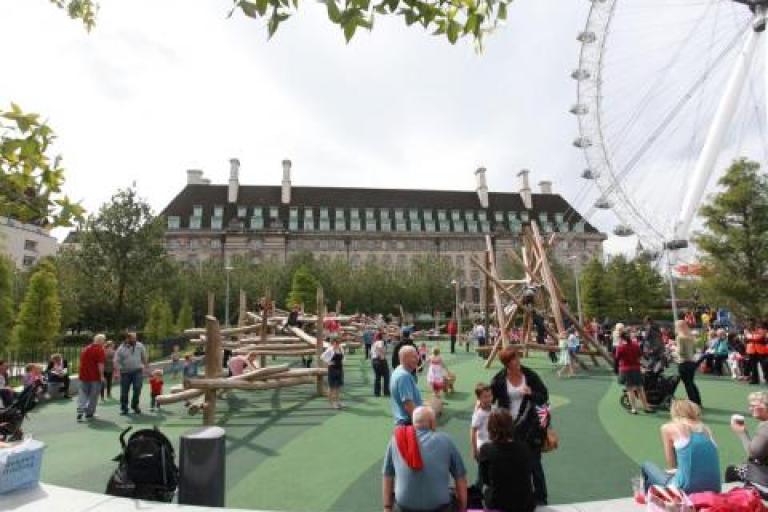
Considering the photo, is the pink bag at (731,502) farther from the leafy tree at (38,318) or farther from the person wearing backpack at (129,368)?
the leafy tree at (38,318)

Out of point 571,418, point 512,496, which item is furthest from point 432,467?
point 571,418

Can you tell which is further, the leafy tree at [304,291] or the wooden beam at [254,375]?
the leafy tree at [304,291]

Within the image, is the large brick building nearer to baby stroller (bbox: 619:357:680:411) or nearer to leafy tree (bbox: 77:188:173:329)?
leafy tree (bbox: 77:188:173:329)

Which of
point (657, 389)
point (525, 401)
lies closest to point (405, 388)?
point (525, 401)

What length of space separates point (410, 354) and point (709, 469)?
11.8 feet

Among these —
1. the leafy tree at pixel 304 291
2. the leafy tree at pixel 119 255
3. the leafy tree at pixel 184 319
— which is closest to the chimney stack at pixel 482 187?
→ the leafy tree at pixel 304 291

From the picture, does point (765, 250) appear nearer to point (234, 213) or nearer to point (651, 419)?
point (651, 419)

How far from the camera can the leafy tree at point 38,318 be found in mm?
23703

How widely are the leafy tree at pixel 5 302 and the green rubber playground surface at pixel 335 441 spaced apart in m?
9.31

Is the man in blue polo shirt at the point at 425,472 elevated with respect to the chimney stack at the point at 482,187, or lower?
lower

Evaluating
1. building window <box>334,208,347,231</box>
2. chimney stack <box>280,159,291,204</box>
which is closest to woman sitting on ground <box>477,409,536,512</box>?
building window <box>334,208,347,231</box>

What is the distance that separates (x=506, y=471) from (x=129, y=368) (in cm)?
1130

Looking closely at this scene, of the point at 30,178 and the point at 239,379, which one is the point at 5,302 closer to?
the point at 239,379

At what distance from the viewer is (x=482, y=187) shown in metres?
92.0
